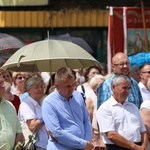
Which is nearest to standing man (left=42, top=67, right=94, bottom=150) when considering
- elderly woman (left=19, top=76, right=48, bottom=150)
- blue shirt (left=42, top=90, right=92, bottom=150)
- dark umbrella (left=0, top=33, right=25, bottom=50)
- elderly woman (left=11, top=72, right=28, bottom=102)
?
blue shirt (left=42, top=90, right=92, bottom=150)

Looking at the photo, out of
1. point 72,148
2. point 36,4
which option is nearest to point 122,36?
point 36,4

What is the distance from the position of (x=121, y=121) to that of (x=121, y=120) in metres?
0.01

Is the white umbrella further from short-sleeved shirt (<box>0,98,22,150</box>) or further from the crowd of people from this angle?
short-sleeved shirt (<box>0,98,22,150</box>)

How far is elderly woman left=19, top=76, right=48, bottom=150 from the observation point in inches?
404

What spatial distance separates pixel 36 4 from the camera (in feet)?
66.0

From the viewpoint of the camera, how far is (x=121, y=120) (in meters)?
9.41

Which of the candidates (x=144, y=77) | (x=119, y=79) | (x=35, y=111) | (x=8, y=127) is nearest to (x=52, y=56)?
(x=35, y=111)

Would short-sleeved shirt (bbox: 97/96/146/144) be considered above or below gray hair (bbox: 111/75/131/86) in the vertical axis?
below

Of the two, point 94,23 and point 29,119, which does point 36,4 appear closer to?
point 94,23

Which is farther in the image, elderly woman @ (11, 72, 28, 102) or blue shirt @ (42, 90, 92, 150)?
elderly woman @ (11, 72, 28, 102)

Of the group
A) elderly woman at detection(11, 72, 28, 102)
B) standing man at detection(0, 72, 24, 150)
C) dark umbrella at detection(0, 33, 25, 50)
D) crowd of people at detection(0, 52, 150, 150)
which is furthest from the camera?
elderly woman at detection(11, 72, 28, 102)

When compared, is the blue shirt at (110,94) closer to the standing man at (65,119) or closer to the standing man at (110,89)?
the standing man at (110,89)

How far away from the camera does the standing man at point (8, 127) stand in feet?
28.5

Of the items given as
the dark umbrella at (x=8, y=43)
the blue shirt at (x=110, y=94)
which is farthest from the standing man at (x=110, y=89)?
the dark umbrella at (x=8, y=43)
